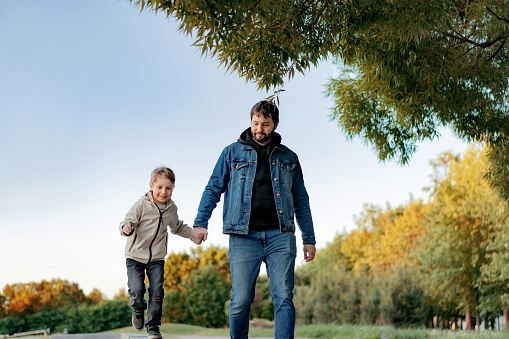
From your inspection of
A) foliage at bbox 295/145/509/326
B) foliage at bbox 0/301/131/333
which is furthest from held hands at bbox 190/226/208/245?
foliage at bbox 0/301/131/333

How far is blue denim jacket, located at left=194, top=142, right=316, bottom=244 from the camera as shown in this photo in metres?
3.76

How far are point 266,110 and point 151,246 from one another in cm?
182

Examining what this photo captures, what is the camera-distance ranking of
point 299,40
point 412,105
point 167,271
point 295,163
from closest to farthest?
point 295,163 < point 299,40 < point 412,105 < point 167,271

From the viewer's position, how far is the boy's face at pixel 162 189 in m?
4.84

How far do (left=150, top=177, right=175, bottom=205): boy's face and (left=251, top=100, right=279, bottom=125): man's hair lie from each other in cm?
132

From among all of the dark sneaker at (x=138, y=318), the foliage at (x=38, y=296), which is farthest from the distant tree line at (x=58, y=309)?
the dark sneaker at (x=138, y=318)

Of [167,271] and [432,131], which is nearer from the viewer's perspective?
[432,131]

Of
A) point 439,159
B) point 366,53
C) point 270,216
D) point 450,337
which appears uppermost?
point 439,159

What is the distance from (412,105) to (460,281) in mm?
15407

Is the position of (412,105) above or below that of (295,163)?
above

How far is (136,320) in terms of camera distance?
4.93 meters

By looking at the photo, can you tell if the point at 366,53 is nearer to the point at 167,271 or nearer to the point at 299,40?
the point at 299,40

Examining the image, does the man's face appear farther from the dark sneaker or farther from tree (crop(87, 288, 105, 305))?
tree (crop(87, 288, 105, 305))

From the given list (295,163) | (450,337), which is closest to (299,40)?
(295,163)
